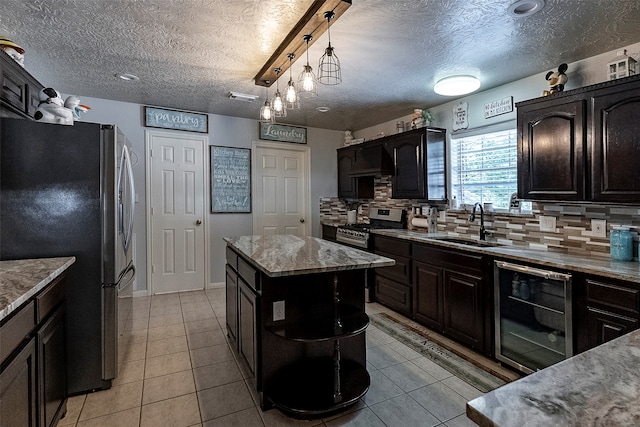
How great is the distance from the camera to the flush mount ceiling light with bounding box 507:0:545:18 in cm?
185

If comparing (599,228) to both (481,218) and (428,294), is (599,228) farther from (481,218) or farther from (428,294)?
(428,294)

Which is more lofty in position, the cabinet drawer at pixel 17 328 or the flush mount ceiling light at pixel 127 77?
the flush mount ceiling light at pixel 127 77

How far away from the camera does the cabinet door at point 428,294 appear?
9.77 ft

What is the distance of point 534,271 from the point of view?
2188 mm

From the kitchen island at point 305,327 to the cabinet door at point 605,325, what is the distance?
4.16 feet

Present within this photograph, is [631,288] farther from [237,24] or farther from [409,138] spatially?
[237,24]

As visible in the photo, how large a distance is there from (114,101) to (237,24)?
2.59 m

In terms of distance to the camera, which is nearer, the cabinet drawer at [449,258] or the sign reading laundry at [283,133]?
the cabinet drawer at [449,258]

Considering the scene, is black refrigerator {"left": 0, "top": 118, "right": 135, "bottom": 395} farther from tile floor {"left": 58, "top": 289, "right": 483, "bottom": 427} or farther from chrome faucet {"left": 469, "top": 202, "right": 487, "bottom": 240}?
chrome faucet {"left": 469, "top": 202, "right": 487, "bottom": 240}

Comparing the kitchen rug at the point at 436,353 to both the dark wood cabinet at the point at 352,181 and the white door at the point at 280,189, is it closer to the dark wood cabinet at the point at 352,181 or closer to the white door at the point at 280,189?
the dark wood cabinet at the point at 352,181

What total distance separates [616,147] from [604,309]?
1.05 metres

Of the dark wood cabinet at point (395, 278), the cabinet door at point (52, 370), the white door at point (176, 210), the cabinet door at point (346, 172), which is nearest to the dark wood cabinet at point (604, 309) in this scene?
the dark wood cabinet at point (395, 278)

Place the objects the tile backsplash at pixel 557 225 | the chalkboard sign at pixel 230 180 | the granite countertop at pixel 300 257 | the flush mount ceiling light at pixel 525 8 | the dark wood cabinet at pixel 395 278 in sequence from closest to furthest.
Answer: the granite countertop at pixel 300 257 < the flush mount ceiling light at pixel 525 8 < the tile backsplash at pixel 557 225 < the dark wood cabinet at pixel 395 278 < the chalkboard sign at pixel 230 180

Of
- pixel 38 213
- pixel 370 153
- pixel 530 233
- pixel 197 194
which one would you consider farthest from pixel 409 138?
pixel 38 213
